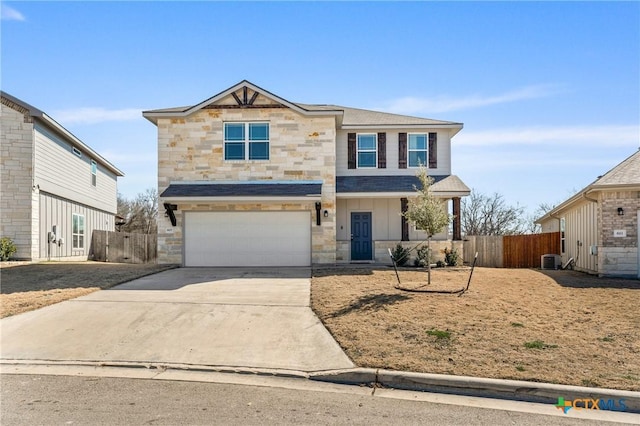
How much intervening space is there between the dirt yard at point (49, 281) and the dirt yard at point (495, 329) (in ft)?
19.6

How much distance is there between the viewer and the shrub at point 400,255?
20.1 metres

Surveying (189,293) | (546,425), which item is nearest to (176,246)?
(189,293)

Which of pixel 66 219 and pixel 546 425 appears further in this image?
pixel 66 219

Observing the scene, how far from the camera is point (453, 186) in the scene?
2111 cm

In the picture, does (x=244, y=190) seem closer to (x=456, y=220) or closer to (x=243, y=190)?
(x=243, y=190)

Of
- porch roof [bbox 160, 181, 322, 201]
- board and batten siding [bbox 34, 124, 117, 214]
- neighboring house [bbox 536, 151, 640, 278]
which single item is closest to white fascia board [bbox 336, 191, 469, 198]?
porch roof [bbox 160, 181, 322, 201]

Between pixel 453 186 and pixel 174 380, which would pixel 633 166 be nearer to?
pixel 453 186

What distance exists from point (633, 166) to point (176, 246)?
16.3m

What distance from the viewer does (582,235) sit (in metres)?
19.6

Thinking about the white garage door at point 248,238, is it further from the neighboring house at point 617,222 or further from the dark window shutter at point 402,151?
the neighboring house at point 617,222

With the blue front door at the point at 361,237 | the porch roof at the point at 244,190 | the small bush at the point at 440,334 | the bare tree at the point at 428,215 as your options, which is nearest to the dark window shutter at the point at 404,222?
the blue front door at the point at 361,237

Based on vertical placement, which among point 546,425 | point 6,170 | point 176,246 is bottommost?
point 546,425

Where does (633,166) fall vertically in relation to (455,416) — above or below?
above

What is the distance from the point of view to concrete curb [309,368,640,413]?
6.59m
